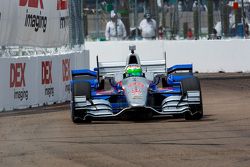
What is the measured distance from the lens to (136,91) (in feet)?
52.9

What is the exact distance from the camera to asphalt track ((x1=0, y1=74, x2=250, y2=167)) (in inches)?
440

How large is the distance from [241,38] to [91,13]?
5884 millimetres

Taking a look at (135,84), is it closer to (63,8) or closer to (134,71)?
(134,71)

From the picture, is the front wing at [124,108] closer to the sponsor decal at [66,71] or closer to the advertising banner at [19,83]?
the advertising banner at [19,83]

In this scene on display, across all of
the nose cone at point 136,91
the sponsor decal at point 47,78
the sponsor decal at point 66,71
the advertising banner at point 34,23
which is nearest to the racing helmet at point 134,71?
the nose cone at point 136,91

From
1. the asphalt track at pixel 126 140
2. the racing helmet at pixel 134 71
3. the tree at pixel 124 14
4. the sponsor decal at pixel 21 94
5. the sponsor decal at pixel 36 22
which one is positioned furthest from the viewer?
the tree at pixel 124 14

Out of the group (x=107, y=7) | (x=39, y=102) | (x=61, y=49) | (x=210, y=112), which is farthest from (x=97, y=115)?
(x=107, y=7)

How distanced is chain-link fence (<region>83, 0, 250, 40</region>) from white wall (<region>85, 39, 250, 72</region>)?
1.22m

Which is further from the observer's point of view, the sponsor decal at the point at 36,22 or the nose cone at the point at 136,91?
the sponsor decal at the point at 36,22

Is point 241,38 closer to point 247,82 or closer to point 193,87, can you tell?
point 247,82

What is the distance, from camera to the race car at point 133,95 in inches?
635

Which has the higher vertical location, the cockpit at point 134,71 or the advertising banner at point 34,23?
the advertising banner at point 34,23

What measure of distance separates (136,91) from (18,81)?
4.40 m

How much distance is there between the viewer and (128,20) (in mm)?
35219
